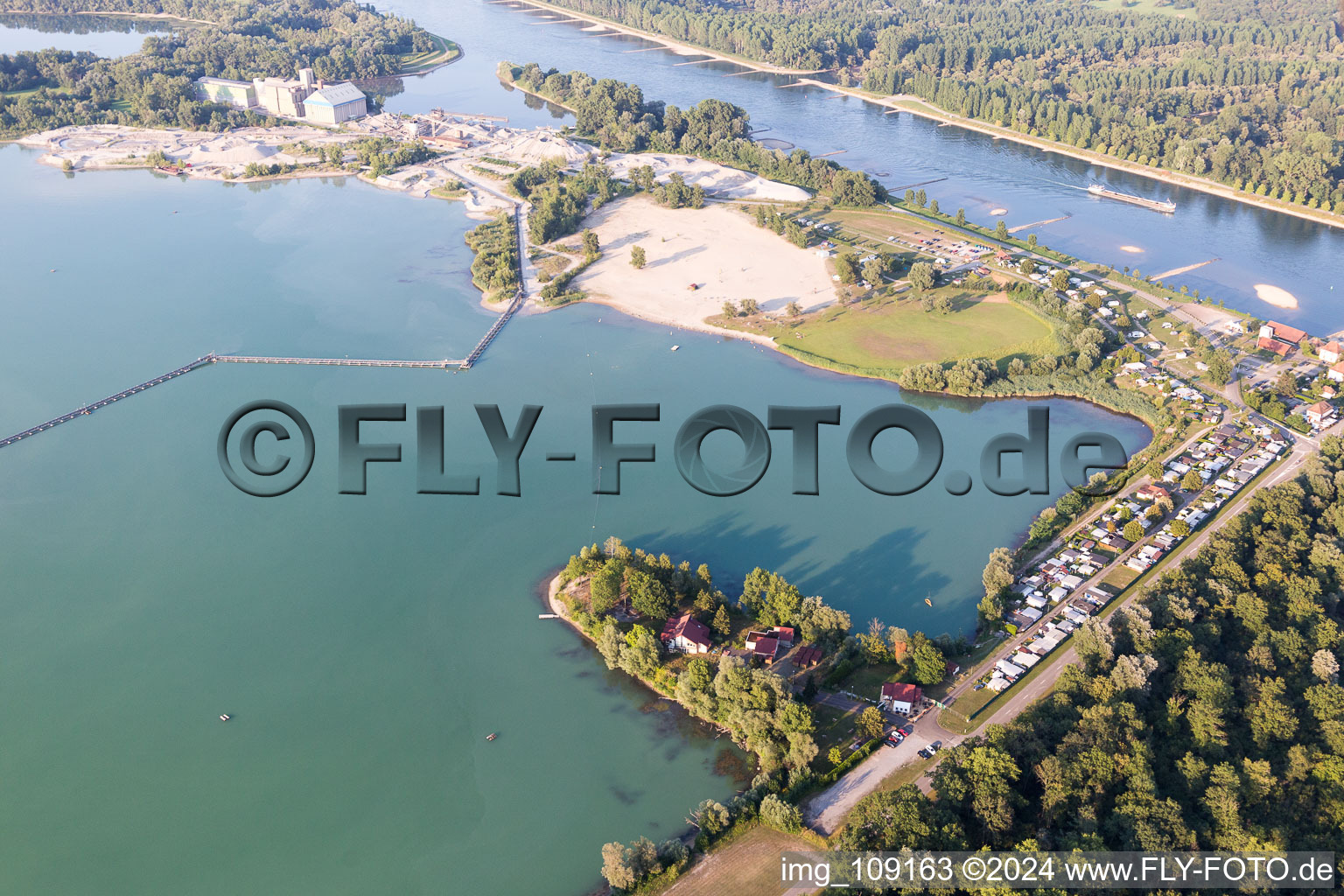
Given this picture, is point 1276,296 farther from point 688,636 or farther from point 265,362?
point 265,362

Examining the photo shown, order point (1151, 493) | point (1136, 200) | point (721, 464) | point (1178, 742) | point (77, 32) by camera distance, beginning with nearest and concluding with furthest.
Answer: point (1178, 742), point (1151, 493), point (721, 464), point (1136, 200), point (77, 32)

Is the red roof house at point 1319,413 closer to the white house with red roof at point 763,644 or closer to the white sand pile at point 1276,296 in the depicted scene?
the white sand pile at point 1276,296

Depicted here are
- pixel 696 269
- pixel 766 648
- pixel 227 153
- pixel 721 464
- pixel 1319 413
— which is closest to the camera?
pixel 766 648

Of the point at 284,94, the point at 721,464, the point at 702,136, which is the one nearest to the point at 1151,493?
the point at 721,464

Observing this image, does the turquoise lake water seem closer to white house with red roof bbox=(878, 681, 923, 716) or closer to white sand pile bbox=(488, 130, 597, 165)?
white house with red roof bbox=(878, 681, 923, 716)

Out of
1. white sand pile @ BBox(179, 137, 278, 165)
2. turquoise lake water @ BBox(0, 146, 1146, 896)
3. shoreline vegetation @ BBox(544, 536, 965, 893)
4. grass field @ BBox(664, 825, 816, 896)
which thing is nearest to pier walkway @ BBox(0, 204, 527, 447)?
turquoise lake water @ BBox(0, 146, 1146, 896)

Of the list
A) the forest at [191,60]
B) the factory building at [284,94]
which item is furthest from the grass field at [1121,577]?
the factory building at [284,94]
